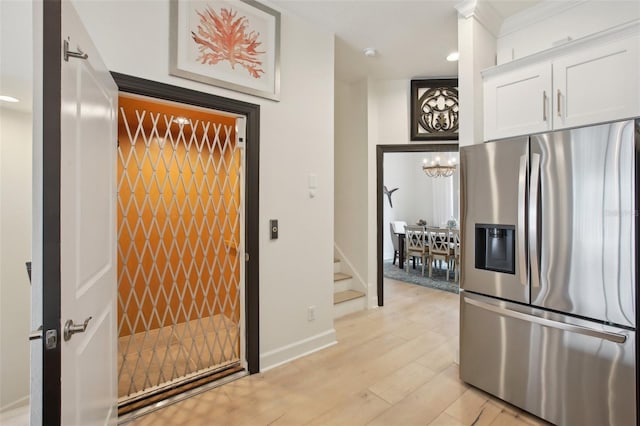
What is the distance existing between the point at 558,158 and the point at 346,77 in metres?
2.76

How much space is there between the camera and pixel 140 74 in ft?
5.99

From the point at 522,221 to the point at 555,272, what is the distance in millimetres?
327

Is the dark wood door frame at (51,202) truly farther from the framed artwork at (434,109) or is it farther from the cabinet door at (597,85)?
the framed artwork at (434,109)

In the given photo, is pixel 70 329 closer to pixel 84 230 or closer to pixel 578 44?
pixel 84 230

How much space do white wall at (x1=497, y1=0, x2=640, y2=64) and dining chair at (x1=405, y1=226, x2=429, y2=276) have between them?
11.5ft

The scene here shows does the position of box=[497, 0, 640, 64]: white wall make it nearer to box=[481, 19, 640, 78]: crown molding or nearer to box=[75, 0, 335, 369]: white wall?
box=[481, 19, 640, 78]: crown molding

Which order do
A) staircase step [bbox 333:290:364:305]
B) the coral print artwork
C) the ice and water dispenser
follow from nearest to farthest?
the ice and water dispenser, the coral print artwork, staircase step [bbox 333:290:364:305]

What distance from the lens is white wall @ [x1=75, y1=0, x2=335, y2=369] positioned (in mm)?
2389

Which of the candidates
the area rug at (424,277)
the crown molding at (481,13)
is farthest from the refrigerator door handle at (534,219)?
the area rug at (424,277)

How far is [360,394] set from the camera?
2.08 meters

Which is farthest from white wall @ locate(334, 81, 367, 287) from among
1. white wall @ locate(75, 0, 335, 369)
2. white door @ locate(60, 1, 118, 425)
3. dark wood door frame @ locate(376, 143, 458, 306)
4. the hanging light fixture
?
white door @ locate(60, 1, 118, 425)

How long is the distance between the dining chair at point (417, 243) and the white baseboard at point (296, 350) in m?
3.21

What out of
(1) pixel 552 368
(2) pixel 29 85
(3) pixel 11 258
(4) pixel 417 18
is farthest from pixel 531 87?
(3) pixel 11 258

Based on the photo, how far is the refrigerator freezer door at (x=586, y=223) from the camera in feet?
4.93
